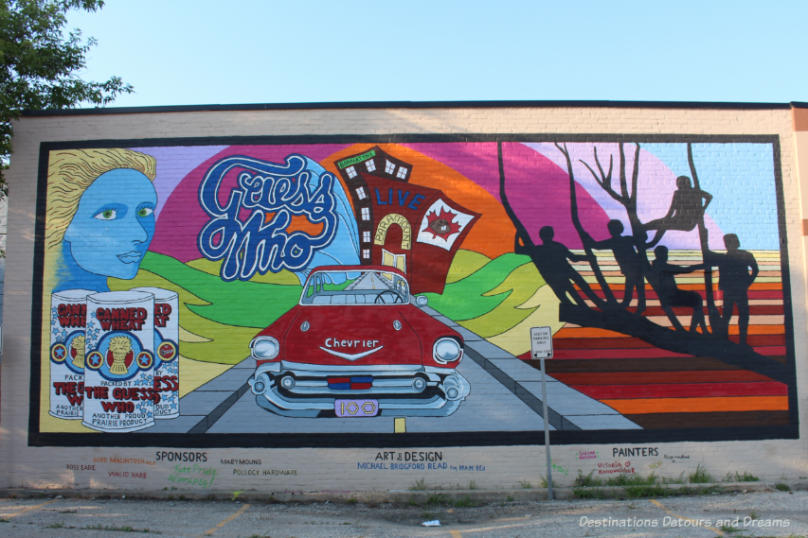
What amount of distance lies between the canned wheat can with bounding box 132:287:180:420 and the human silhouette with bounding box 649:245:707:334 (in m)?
8.30

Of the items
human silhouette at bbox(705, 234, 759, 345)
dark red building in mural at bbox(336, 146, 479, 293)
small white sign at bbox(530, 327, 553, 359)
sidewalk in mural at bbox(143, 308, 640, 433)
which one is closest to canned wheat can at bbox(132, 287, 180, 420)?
sidewalk in mural at bbox(143, 308, 640, 433)

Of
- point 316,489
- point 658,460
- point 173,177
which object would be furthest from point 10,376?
point 658,460

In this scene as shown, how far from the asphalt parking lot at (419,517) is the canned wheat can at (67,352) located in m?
1.47

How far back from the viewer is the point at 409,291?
10094 millimetres

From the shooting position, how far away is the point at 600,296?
10203mm

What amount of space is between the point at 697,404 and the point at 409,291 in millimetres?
5219

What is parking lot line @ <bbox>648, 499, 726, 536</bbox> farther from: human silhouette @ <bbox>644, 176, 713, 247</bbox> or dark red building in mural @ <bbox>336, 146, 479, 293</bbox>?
dark red building in mural @ <bbox>336, 146, 479, 293</bbox>

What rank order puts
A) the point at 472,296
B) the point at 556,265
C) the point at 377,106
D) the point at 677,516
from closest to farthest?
the point at 677,516
the point at 472,296
the point at 556,265
the point at 377,106

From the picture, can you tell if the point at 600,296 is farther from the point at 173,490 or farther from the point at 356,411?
the point at 173,490

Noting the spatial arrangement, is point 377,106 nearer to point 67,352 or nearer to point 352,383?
point 352,383

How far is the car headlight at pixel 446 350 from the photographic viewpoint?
983cm

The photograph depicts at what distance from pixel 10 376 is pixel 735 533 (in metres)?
11.3

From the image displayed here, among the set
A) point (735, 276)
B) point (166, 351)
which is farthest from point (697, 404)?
point (166, 351)

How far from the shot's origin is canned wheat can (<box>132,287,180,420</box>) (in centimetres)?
997
